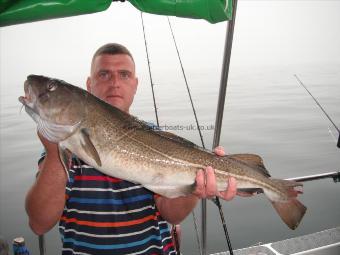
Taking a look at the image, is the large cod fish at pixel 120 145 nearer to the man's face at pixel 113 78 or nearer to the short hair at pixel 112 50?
the man's face at pixel 113 78

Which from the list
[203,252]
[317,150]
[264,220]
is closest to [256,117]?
[317,150]

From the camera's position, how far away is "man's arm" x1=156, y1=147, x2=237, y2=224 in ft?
7.04

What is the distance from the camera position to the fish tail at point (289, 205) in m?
2.33

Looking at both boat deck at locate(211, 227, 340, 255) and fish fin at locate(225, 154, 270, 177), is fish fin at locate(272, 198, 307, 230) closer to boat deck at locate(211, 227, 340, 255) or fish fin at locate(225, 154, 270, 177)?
fish fin at locate(225, 154, 270, 177)

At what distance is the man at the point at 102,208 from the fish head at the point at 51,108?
0.10m

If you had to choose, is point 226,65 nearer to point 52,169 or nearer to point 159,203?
point 159,203

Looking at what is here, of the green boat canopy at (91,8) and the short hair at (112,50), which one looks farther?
the short hair at (112,50)

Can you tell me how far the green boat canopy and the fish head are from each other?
388 millimetres

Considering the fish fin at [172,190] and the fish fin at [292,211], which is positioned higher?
the fish fin at [172,190]

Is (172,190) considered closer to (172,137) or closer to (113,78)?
(172,137)

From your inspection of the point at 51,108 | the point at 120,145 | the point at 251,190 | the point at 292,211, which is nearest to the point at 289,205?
the point at 292,211

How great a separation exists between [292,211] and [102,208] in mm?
1504

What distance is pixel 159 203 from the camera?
231 cm

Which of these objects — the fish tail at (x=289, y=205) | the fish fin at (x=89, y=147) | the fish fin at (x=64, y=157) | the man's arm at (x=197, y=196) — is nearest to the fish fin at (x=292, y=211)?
the fish tail at (x=289, y=205)
